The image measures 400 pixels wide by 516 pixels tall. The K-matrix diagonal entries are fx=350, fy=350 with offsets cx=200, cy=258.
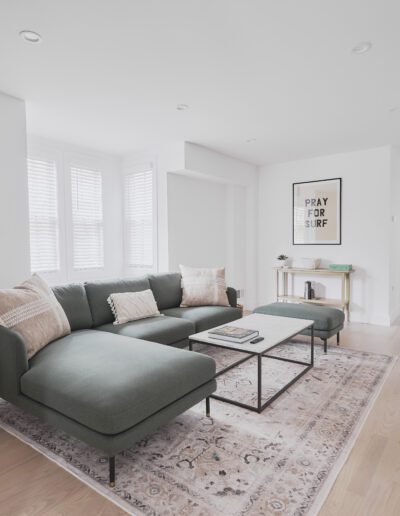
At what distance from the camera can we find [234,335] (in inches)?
101

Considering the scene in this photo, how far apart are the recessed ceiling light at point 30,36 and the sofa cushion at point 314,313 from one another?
3144 millimetres

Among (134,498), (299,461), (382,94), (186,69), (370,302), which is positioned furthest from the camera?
(370,302)

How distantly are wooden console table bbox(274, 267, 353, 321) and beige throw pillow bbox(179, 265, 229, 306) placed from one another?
1.82 meters

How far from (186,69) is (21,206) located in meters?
1.93

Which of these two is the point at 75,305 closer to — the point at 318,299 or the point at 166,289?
the point at 166,289

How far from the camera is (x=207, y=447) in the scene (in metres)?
2.01

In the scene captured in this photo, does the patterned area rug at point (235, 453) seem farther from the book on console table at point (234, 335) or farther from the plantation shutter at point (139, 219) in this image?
the plantation shutter at point (139, 219)

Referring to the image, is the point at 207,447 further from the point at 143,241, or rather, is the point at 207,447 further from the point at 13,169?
the point at 143,241

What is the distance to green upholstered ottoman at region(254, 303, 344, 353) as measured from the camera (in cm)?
354

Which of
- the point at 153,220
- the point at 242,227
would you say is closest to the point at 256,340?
the point at 153,220

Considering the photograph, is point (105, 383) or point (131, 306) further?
point (131, 306)

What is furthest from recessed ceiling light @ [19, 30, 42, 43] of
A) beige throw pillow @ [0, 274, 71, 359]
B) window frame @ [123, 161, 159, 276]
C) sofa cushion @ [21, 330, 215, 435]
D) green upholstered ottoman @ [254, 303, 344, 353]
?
green upholstered ottoman @ [254, 303, 344, 353]

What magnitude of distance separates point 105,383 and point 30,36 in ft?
7.21

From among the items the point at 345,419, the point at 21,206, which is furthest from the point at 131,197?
the point at 345,419
